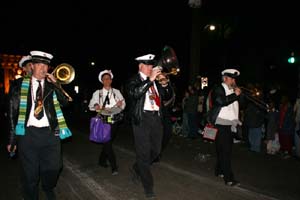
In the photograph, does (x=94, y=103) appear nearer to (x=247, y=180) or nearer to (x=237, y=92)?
(x=237, y=92)

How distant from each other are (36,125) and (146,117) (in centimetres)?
162

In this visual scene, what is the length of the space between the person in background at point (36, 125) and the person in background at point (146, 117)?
3.65 ft

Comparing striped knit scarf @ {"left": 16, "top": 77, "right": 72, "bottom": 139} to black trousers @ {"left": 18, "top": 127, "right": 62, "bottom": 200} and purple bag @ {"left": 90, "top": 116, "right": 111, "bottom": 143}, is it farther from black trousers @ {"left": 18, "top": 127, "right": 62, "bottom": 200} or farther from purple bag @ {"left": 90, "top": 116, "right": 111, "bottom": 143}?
purple bag @ {"left": 90, "top": 116, "right": 111, "bottom": 143}

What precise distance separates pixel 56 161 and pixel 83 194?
120 cm

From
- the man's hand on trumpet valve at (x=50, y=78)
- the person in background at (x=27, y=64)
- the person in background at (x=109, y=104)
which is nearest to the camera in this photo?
the man's hand on trumpet valve at (x=50, y=78)

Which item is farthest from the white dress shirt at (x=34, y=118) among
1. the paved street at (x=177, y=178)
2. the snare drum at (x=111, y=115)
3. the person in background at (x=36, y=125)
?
the snare drum at (x=111, y=115)

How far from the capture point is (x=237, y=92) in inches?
206

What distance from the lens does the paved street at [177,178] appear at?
512 centimetres

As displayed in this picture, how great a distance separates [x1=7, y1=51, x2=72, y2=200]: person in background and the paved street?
1073mm

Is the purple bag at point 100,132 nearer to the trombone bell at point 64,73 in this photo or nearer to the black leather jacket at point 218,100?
the trombone bell at point 64,73

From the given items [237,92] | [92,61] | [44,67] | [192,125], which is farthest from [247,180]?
[92,61]

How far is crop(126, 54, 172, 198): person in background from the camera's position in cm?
478

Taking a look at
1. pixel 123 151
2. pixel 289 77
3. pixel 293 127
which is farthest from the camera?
pixel 289 77

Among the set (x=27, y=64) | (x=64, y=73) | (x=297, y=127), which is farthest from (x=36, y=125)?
(x=297, y=127)
